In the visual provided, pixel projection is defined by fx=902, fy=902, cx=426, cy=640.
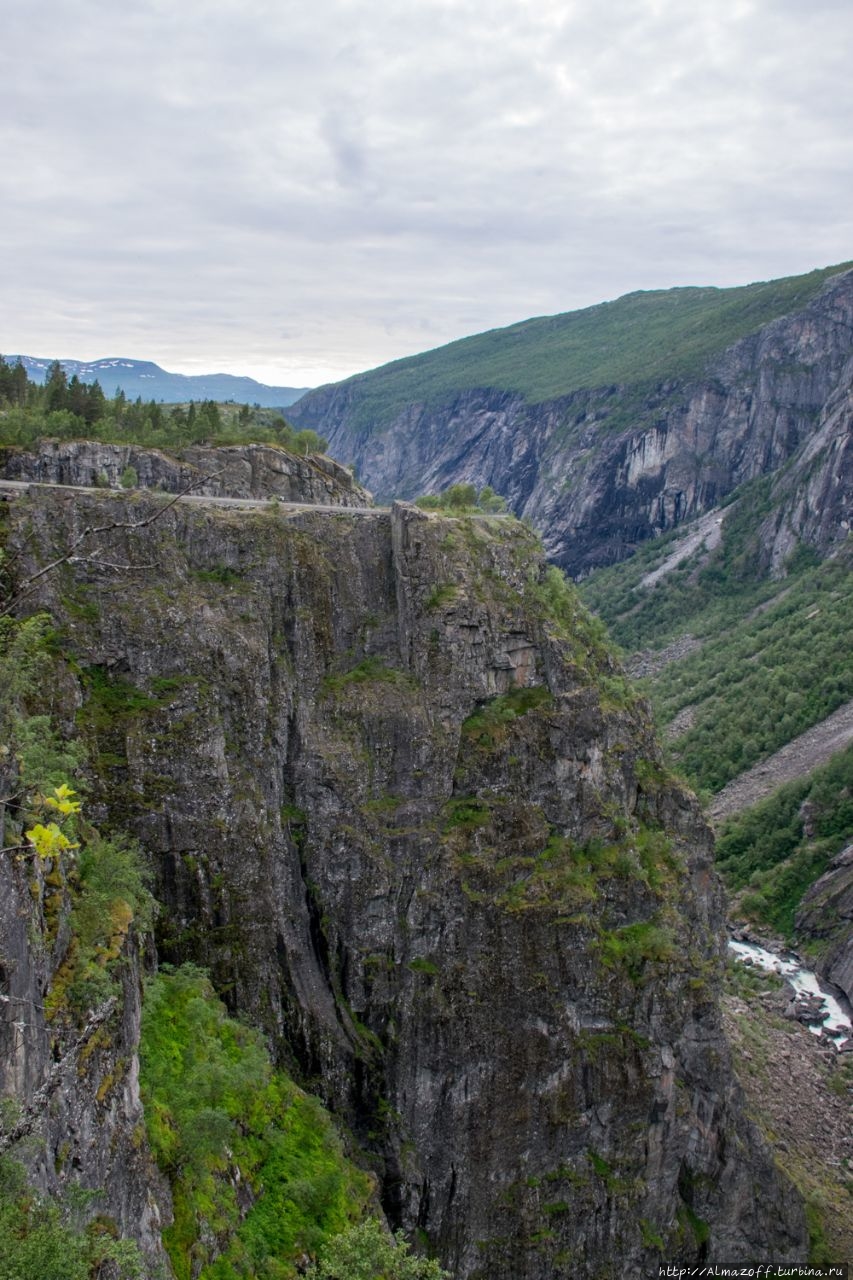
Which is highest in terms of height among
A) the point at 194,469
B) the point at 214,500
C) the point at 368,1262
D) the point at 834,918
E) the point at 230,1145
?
the point at 194,469

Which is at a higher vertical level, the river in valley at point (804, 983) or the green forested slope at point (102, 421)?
the green forested slope at point (102, 421)

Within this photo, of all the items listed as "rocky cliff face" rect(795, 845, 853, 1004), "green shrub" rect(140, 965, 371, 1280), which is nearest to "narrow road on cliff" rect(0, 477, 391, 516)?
"green shrub" rect(140, 965, 371, 1280)

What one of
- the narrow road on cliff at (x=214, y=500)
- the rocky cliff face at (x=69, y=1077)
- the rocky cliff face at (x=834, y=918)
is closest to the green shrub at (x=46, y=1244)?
the rocky cliff face at (x=69, y=1077)

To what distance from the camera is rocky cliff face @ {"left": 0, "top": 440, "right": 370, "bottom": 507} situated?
41.0 meters

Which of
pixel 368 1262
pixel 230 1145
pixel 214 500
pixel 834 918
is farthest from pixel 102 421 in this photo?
pixel 834 918

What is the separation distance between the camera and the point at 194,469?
44.4m

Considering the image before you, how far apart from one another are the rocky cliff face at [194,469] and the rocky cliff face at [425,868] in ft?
16.7

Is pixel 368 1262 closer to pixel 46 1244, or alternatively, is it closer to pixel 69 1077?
pixel 69 1077

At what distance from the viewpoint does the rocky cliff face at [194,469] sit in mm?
41031

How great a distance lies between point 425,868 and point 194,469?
72.9 ft

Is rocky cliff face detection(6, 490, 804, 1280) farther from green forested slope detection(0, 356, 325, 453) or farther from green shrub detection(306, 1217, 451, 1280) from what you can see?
green shrub detection(306, 1217, 451, 1280)

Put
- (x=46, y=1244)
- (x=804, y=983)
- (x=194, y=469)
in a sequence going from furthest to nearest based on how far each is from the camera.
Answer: (x=804, y=983) → (x=194, y=469) → (x=46, y=1244)

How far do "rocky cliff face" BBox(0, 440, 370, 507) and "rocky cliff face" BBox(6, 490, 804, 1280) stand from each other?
510 centimetres

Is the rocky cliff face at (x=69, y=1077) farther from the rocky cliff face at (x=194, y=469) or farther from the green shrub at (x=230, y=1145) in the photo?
the rocky cliff face at (x=194, y=469)
